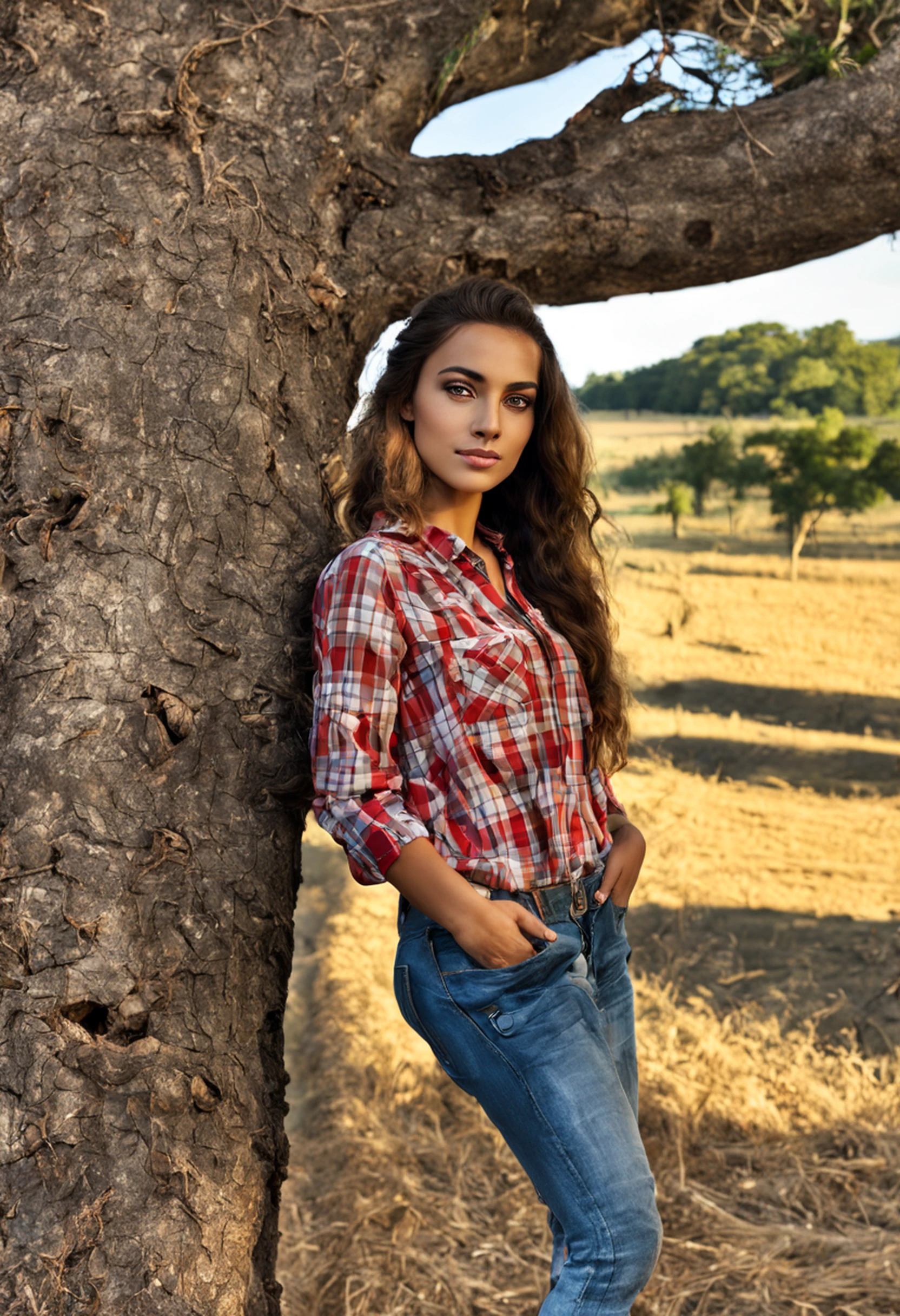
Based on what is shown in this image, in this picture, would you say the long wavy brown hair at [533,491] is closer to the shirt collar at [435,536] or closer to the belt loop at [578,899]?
the shirt collar at [435,536]

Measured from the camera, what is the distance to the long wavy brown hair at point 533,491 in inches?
80.0

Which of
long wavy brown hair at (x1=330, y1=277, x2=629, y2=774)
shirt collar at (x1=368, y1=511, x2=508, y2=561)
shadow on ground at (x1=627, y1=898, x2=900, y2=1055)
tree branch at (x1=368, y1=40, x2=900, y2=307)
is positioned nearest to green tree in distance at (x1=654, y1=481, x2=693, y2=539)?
shadow on ground at (x1=627, y1=898, x2=900, y2=1055)

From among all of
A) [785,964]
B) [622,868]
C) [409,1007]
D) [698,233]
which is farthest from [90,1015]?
[785,964]

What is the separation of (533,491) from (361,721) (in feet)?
2.48

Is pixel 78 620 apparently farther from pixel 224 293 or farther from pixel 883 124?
pixel 883 124

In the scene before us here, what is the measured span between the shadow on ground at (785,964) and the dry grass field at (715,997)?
13 mm

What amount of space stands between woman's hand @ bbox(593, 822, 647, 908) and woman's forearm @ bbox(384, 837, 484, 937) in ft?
1.15

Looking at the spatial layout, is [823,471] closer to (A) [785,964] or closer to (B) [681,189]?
(A) [785,964]

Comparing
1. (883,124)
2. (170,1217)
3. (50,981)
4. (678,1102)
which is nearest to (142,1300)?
(170,1217)

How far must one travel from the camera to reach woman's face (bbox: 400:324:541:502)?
1998 millimetres

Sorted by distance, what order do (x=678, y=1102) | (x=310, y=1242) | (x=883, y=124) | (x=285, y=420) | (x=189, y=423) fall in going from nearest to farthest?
(x=189, y=423) < (x=285, y=420) < (x=883, y=124) < (x=310, y=1242) < (x=678, y=1102)

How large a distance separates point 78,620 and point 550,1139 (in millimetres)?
1093

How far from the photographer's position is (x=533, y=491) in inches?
88.4

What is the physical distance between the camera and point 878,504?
6949mm
